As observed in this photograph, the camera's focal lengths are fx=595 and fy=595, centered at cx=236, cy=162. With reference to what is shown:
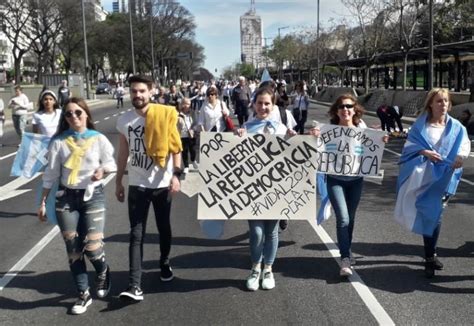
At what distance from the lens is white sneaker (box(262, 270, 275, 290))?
5016mm

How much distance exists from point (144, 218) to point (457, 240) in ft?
11.9

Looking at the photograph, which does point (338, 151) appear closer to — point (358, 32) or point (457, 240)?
point (457, 240)

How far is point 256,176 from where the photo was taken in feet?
17.3

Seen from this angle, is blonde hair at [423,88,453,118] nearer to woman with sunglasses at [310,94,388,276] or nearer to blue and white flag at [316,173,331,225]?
woman with sunglasses at [310,94,388,276]

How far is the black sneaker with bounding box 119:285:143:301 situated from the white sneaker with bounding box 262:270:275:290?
1039 millimetres

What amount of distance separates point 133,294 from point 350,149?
2.41 metres

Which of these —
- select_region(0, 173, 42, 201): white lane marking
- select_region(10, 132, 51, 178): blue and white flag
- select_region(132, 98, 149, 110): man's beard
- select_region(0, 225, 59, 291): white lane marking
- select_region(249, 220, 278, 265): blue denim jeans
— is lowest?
select_region(0, 173, 42, 201): white lane marking

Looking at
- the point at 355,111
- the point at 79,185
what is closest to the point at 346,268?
the point at 355,111

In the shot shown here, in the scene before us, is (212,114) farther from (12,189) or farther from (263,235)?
(263,235)

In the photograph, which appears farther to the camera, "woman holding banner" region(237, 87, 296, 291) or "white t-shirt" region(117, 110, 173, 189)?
"woman holding banner" region(237, 87, 296, 291)

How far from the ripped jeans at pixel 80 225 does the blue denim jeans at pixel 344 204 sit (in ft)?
6.79

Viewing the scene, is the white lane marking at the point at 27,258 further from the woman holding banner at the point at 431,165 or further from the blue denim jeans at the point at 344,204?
the woman holding banner at the point at 431,165

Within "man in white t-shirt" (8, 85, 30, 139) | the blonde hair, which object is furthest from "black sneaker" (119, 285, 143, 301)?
"man in white t-shirt" (8, 85, 30, 139)

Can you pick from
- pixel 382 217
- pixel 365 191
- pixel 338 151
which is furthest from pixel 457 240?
pixel 365 191
